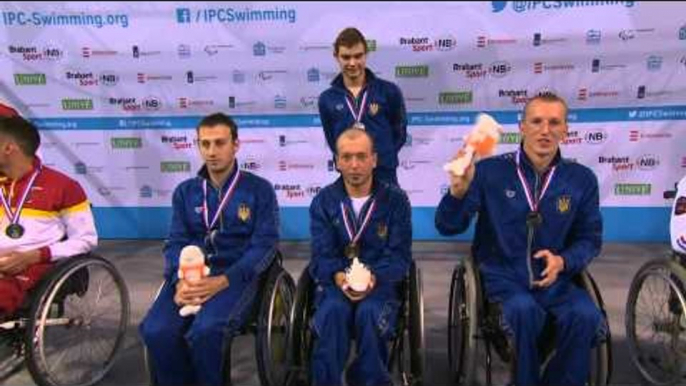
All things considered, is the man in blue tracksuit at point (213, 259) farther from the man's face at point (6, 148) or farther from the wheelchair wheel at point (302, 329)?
the man's face at point (6, 148)

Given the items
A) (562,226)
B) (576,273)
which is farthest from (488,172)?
(576,273)

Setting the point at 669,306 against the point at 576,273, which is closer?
the point at 576,273

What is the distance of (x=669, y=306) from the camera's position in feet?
7.68

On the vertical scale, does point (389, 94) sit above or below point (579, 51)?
below

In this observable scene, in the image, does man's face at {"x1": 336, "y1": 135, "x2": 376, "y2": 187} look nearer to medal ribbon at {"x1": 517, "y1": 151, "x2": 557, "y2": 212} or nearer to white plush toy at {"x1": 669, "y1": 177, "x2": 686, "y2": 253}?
medal ribbon at {"x1": 517, "y1": 151, "x2": 557, "y2": 212}

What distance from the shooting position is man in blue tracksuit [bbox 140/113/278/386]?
2.14 metres

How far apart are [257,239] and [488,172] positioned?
0.85m

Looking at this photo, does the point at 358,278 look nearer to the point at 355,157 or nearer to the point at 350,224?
the point at 350,224

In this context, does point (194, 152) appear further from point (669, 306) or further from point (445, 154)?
point (669, 306)

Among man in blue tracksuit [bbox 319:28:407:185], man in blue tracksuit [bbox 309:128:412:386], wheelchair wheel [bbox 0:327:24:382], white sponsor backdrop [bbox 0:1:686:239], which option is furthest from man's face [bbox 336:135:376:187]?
white sponsor backdrop [bbox 0:1:686:239]

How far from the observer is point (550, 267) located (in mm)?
2127

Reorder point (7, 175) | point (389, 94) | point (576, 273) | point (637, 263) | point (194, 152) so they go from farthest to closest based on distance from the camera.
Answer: point (194, 152) < point (637, 263) < point (389, 94) < point (7, 175) < point (576, 273)

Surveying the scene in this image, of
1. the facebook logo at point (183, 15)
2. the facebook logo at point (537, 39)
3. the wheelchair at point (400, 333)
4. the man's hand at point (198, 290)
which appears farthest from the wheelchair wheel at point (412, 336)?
the facebook logo at point (183, 15)

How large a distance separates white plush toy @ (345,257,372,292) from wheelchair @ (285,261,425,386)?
6.0 inches
